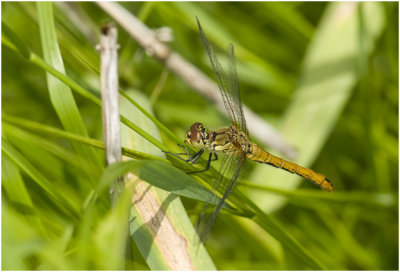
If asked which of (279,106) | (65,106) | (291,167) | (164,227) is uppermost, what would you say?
(279,106)

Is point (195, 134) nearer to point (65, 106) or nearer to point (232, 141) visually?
point (232, 141)

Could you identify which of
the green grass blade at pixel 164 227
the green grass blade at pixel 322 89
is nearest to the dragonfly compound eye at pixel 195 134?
the green grass blade at pixel 322 89

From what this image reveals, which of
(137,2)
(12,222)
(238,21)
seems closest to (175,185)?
(12,222)

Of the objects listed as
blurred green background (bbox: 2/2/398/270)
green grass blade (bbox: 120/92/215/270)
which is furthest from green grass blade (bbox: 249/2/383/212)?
green grass blade (bbox: 120/92/215/270)

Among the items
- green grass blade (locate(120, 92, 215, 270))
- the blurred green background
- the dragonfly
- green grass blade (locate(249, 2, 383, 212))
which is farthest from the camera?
green grass blade (locate(249, 2, 383, 212))

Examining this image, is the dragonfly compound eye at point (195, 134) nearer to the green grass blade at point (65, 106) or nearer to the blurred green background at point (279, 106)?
the blurred green background at point (279, 106)

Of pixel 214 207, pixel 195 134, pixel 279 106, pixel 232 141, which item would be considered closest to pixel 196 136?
pixel 195 134

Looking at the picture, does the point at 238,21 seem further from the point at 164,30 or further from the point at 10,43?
the point at 10,43

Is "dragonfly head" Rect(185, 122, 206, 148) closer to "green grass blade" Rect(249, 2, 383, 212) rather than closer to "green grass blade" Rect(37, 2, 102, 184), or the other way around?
"green grass blade" Rect(249, 2, 383, 212)
